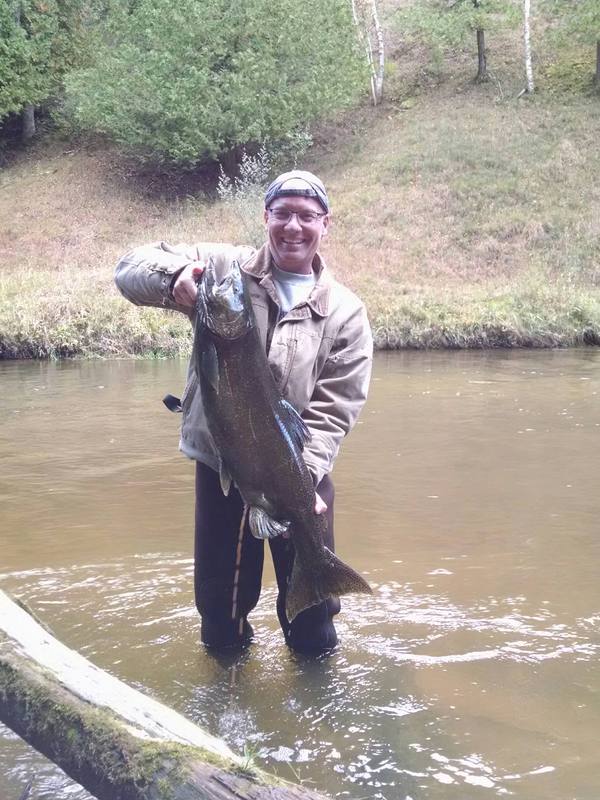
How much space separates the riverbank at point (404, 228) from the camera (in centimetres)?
1994

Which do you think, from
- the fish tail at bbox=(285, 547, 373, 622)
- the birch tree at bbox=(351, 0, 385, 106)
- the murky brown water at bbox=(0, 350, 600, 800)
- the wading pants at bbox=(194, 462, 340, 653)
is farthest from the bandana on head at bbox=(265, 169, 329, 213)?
the birch tree at bbox=(351, 0, 385, 106)

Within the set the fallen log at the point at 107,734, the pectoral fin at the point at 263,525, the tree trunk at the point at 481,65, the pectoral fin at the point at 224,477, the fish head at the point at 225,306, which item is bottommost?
the fallen log at the point at 107,734

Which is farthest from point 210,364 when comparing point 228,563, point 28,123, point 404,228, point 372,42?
point 372,42

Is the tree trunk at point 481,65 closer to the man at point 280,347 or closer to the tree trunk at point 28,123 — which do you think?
the tree trunk at point 28,123

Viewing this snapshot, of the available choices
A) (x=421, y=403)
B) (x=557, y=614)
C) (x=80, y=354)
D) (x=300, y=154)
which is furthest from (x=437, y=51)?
(x=557, y=614)

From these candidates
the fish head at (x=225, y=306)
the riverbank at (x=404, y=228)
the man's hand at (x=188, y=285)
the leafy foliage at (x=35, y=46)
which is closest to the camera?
the fish head at (x=225, y=306)

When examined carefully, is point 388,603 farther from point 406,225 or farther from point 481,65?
point 481,65

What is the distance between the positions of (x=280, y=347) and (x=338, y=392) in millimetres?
418

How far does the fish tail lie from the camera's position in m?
3.84

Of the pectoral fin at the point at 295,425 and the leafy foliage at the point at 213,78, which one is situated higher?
the leafy foliage at the point at 213,78

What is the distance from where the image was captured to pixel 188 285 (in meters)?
3.37

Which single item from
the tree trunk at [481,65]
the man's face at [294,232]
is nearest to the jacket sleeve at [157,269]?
the man's face at [294,232]

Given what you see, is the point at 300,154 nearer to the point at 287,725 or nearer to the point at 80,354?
the point at 80,354

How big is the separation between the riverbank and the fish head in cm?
1614
